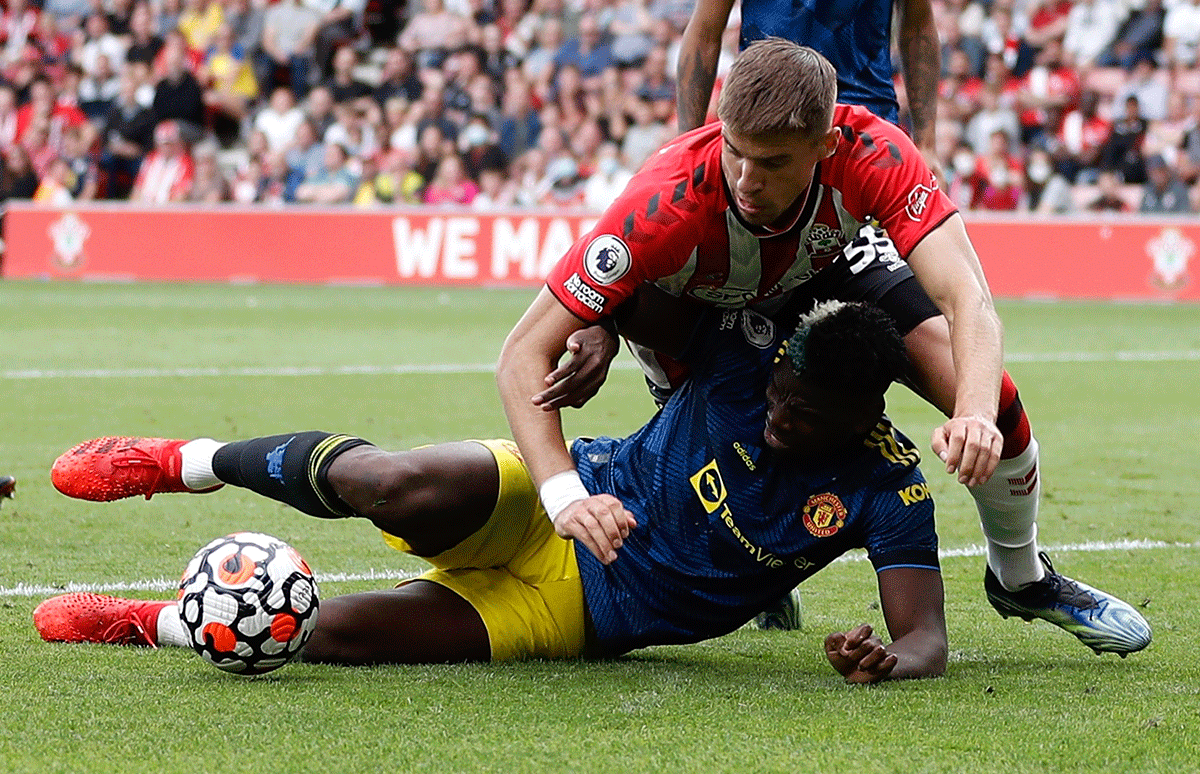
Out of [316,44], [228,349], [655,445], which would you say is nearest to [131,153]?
[316,44]

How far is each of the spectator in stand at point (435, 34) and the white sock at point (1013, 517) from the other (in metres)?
19.8

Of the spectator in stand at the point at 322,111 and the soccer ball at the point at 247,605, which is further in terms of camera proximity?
the spectator in stand at the point at 322,111

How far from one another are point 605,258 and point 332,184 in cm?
1758

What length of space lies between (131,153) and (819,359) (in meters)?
20.0

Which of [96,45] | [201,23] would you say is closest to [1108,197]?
[201,23]

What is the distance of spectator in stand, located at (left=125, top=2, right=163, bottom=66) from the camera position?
2439cm

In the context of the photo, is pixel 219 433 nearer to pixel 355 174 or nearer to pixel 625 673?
pixel 625 673

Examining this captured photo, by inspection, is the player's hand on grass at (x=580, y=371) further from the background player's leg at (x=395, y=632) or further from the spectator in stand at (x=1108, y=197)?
the spectator in stand at (x=1108, y=197)

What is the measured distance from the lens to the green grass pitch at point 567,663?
3336 millimetres

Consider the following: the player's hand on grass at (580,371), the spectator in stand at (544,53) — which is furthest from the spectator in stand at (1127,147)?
the player's hand on grass at (580,371)

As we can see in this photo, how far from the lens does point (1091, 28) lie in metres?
21.2

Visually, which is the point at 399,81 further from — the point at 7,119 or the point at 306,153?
the point at 7,119

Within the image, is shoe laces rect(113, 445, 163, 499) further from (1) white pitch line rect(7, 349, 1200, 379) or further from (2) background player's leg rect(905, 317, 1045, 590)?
(1) white pitch line rect(7, 349, 1200, 379)

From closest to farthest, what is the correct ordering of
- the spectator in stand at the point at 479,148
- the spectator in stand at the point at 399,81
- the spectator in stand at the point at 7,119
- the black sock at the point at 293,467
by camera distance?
the black sock at the point at 293,467, the spectator in stand at the point at 479,148, the spectator in stand at the point at 399,81, the spectator in stand at the point at 7,119
